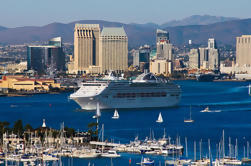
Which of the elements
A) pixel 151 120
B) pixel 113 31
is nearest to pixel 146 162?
pixel 151 120

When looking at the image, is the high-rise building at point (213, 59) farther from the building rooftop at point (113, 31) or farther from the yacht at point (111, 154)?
the yacht at point (111, 154)

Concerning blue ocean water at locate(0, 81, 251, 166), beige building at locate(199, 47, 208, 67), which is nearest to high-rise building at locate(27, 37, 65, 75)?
beige building at locate(199, 47, 208, 67)

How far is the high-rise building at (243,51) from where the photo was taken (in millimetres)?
189800

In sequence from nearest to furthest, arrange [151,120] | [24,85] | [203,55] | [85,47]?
[151,120], [24,85], [85,47], [203,55]

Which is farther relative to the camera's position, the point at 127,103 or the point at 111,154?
the point at 127,103

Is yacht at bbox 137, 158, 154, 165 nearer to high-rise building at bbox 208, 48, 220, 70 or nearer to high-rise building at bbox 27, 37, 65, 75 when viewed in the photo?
high-rise building at bbox 27, 37, 65, 75

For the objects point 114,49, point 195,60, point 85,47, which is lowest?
point 195,60

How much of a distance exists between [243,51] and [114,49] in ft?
150

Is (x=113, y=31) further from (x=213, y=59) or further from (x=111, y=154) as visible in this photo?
(x=111, y=154)

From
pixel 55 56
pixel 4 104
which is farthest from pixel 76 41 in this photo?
pixel 4 104

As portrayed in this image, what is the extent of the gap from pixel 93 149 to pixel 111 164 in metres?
3.56

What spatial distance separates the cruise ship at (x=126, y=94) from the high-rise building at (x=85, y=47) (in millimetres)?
86983

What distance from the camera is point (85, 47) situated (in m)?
157

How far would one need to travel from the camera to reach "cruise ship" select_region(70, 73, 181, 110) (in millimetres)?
61500
